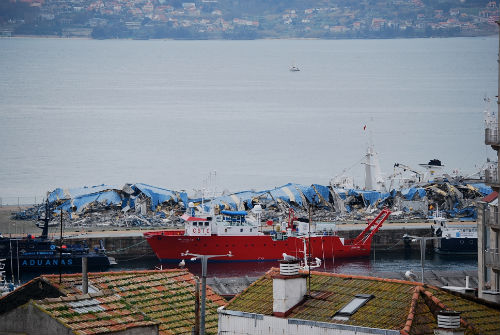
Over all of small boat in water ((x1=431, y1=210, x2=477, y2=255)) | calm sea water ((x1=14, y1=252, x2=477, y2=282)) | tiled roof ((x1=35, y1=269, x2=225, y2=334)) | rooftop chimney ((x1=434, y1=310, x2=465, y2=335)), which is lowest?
calm sea water ((x1=14, y1=252, x2=477, y2=282))

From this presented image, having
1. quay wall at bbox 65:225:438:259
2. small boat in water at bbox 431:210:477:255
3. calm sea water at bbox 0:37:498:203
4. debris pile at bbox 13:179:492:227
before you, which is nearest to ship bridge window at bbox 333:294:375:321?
quay wall at bbox 65:225:438:259

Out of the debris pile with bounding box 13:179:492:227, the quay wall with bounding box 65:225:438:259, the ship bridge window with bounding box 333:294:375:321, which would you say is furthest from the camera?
the debris pile with bounding box 13:179:492:227

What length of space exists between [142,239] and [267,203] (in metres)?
10.0

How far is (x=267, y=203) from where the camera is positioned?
69.8m

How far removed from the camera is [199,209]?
65875 mm

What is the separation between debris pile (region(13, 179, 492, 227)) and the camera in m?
67.3

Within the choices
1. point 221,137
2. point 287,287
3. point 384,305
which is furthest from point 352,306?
point 221,137

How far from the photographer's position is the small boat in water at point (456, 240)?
208ft


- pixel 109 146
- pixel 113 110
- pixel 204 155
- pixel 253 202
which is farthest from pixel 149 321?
pixel 113 110

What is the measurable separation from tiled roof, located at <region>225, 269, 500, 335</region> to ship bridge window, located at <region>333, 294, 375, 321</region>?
0.20 feet

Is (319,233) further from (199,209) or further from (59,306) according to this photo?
(59,306)

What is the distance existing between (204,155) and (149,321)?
99615 mm

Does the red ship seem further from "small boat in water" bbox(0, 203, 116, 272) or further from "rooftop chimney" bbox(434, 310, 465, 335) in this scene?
"rooftop chimney" bbox(434, 310, 465, 335)

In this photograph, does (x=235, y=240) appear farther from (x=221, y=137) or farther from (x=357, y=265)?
(x=221, y=137)
